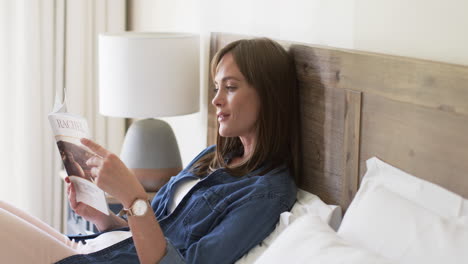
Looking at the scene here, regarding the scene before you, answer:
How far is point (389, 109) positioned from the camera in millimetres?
1633

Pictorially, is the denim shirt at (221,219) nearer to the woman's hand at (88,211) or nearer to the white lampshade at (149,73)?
the woman's hand at (88,211)

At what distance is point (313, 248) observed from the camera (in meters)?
1.43

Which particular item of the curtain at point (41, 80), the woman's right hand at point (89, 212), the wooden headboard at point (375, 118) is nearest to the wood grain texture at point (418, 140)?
the wooden headboard at point (375, 118)

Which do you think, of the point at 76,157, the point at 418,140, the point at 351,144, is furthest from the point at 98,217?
the point at 418,140

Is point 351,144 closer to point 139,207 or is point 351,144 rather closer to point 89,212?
point 139,207

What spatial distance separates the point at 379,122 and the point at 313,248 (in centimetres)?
39

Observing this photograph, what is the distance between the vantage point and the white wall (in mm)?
1524

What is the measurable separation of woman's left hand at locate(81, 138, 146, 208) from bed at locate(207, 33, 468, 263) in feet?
1.63

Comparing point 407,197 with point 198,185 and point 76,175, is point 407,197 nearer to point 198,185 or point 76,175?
point 198,185

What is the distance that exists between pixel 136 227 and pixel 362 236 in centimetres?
57

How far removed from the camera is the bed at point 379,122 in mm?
1443

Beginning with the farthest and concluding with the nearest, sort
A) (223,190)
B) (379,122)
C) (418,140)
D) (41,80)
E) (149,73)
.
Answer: (41,80), (149,73), (223,190), (379,122), (418,140)

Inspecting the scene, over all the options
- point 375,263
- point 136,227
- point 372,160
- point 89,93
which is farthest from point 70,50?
point 375,263

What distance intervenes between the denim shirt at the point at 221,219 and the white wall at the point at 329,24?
1.38 feet
